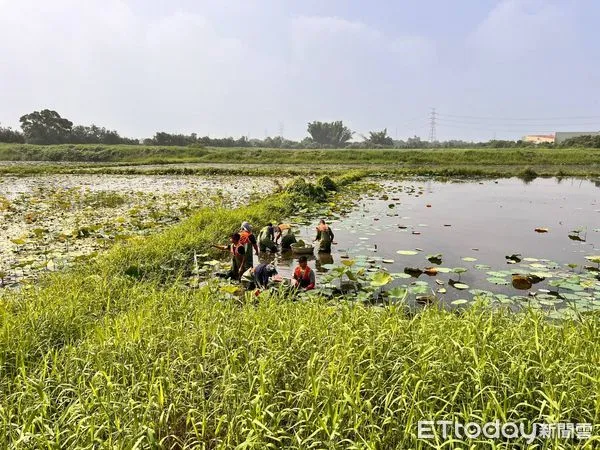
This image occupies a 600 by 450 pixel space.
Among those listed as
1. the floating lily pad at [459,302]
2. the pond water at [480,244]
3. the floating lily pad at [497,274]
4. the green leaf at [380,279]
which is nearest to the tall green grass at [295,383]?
the floating lily pad at [459,302]

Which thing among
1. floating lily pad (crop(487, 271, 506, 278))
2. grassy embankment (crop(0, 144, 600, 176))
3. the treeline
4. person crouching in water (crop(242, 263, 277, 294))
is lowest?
floating lily pad (crop(487, 271, 506, 278))

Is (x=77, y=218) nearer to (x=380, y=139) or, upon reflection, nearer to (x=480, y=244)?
(x=480, y=244)

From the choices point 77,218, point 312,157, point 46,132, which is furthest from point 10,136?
point 77,218

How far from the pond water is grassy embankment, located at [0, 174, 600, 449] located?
2.18 meters

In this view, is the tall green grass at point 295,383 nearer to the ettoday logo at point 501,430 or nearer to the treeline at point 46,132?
the ettoday logo at point 501,430

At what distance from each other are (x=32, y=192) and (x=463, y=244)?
17.5 m

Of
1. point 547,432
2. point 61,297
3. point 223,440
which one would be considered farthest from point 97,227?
point 547,432

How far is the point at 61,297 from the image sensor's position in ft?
15.9

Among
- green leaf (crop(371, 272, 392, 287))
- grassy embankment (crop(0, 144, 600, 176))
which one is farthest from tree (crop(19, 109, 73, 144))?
green leaf (crop(371, 272, 392, 287))

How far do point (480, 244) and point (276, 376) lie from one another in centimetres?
780

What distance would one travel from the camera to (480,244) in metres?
9.45

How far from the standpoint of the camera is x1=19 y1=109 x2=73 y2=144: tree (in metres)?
58.4

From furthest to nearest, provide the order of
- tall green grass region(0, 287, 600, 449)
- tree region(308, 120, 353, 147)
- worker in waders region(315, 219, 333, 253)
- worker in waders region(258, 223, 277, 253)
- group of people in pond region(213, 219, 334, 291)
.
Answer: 1. tree region(308, 120, 353, 147)
2. worker in waders region(258, 223, 277, 253)
3. worker in waders region(315, 219, 333, 253)
4. group of people in pond region(213, 219, 334, 291)
5. tall green grass region(0, 287, 600, 449)

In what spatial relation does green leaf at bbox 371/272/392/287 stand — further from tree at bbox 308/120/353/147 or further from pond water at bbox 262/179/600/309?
tree at bbox 308/120/353/147
